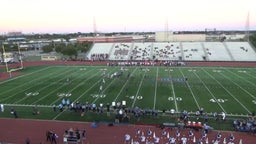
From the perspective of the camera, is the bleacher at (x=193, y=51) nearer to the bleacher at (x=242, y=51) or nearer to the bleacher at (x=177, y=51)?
the bleacher at (x=177, y=51)

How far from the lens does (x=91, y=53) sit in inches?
2598

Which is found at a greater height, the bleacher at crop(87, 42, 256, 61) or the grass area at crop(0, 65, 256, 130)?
the bleacher at crop(87, 42, 256, 61)

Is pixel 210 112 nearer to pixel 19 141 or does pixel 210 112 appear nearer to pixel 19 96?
pixel 19 141

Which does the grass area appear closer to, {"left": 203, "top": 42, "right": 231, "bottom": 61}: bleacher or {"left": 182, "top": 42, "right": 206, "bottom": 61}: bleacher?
{"left": 203, "top": 42, "right": 231, "bottom": 61}: bleacher

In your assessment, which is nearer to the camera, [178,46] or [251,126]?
[251,126]

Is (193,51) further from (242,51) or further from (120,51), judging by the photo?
(120,51)

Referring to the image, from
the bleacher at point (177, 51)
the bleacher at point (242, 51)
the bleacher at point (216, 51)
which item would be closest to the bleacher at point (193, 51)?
the bleacher at point (177, 51)

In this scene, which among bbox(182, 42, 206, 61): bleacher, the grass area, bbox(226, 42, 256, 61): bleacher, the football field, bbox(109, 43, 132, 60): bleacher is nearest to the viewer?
the grass area

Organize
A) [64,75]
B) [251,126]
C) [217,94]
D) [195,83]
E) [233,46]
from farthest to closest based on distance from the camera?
[233,46], [64,75], [195,83], [217,94], [251,126]

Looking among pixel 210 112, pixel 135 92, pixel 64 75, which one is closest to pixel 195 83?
pixel 135 92

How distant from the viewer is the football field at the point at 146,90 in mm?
23812

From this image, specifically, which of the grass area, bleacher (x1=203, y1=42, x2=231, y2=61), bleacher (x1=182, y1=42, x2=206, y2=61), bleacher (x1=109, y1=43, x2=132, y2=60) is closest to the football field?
the grass area

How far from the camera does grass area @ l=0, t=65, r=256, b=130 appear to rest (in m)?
21.9

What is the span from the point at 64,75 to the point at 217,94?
22.9m
